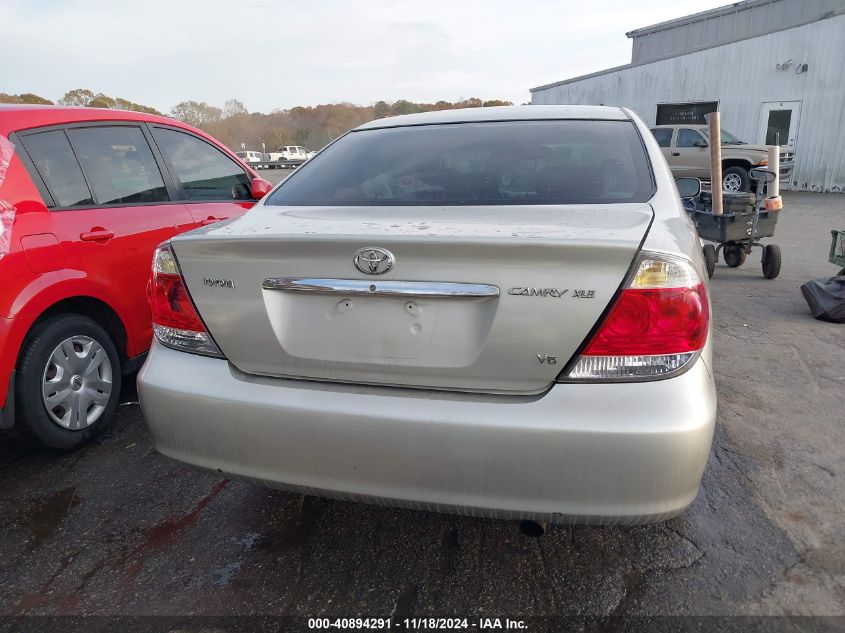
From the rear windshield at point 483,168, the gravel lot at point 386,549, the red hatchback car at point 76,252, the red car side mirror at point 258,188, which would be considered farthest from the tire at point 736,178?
the red hatchback car at point 76,252

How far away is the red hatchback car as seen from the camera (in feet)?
8.94

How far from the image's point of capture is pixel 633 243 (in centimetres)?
165

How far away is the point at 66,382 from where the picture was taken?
2.97m

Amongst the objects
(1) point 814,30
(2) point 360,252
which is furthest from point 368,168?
(1) point 814,30

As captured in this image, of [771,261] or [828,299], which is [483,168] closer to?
[828,299]

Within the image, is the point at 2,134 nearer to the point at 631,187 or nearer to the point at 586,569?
the point at 631,187

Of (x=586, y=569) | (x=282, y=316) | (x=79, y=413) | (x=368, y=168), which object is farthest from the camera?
(x=79, y=413)

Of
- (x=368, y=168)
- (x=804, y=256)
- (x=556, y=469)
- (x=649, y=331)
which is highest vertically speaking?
(x=368, y=168)

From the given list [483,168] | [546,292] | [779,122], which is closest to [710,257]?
[483,168]

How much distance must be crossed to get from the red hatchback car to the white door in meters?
19.9

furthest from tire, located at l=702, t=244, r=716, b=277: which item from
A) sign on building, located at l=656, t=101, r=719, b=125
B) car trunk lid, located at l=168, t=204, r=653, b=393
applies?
sign on building, located at l=656, t=101, r=719, b=125

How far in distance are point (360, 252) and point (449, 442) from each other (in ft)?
1.96

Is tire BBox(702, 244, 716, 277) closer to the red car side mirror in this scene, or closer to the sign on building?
the red car side mirror

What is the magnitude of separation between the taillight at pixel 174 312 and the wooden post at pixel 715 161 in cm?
597
